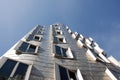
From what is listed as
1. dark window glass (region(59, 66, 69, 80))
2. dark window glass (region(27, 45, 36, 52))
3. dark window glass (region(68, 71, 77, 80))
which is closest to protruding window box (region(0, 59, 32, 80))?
dark window glass (region(59, 66, 69, 80))

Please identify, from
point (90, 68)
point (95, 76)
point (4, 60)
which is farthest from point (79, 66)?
point (4, 60)

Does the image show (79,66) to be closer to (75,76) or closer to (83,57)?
(75,76)

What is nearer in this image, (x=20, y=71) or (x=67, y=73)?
(x=20, y=71)

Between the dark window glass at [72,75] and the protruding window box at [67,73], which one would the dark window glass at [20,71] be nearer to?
the protruding window box at [67,73]

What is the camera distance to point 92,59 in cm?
1947

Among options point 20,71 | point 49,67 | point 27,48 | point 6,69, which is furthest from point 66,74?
point 27,48

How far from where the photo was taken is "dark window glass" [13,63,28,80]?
12.7 m

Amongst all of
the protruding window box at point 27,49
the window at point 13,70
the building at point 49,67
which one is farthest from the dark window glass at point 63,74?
the protruding window box at point 27,49

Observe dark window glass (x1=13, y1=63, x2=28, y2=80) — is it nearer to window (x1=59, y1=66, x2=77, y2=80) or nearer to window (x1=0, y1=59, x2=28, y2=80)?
window (x1=0, y1=59, x2=28, y2=80)

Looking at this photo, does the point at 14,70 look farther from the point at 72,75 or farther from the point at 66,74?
the point at 72,75

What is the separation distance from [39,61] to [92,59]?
16.8ft

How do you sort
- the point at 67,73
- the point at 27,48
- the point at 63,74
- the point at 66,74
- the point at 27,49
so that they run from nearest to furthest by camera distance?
1. the point at 63,74
2. the point at 66,74
3. the point at 67,73
4. the point at 27,49
5. the point at 27,48

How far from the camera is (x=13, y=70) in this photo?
13961 millimetres

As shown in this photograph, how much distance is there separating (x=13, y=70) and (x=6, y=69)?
17.4 inches
